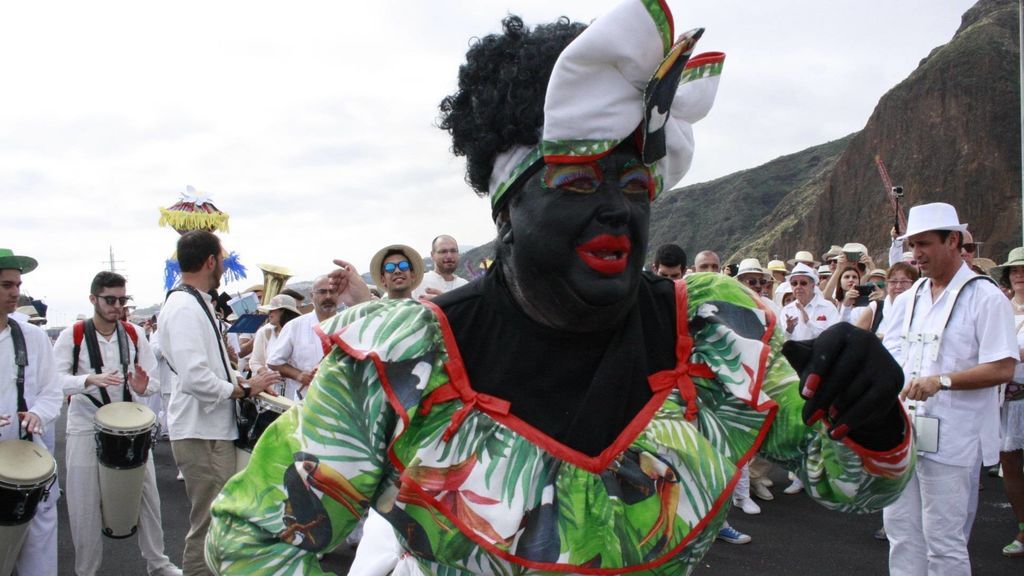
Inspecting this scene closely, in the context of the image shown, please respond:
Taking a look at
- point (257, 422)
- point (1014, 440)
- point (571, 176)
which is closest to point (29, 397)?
point (257, 422)

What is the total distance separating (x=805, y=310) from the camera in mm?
7355

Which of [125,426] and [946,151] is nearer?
[125,426]

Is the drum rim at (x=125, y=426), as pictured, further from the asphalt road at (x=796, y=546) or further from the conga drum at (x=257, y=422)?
the asphalt road at (x=796, y=546)

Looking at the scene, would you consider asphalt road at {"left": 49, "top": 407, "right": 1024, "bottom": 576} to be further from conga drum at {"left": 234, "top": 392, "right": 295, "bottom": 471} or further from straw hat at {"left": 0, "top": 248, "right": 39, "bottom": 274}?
straw hat at {"left": 0, "top": 248, "right": 39, "bottom": 274}

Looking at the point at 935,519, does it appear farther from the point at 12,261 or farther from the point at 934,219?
the point at 12,261

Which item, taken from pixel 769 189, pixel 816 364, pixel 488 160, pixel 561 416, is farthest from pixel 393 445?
pixel 769 189

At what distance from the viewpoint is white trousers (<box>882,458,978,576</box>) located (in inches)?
158

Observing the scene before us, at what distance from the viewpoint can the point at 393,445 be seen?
157 cm

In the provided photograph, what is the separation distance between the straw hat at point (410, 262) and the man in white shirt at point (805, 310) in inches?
139

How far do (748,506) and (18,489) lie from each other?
529cm

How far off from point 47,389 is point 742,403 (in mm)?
4647

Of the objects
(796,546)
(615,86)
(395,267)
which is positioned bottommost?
(796,546)

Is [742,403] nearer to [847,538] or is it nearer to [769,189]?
[847,538]

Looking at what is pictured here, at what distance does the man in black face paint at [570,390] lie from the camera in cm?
149
